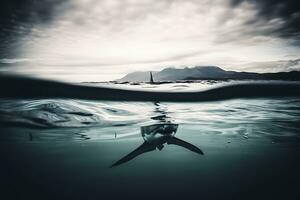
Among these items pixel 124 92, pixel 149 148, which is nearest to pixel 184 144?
pixel 149 148

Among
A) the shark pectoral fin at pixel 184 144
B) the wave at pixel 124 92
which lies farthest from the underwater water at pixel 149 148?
the wave at pixel 124 92

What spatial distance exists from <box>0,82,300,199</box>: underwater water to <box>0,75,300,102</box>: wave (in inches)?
16.6

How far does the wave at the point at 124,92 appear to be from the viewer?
5742mm

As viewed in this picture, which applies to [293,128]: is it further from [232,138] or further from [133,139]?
[133,139]

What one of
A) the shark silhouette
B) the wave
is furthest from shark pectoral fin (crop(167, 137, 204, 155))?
the wave

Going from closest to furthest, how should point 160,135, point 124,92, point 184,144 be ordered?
point 124,92
point 184,144
point 160,135

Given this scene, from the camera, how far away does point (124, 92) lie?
7.55 m

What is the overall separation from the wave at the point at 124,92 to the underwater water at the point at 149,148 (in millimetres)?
422

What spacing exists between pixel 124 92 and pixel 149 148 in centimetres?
255

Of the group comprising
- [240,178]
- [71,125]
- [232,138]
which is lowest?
[240,178]

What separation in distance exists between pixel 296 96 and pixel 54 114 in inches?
401

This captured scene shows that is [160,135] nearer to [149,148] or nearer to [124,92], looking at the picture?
[149,148]

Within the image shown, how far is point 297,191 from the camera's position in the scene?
322 inches

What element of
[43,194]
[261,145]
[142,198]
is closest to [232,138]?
[261,145]
